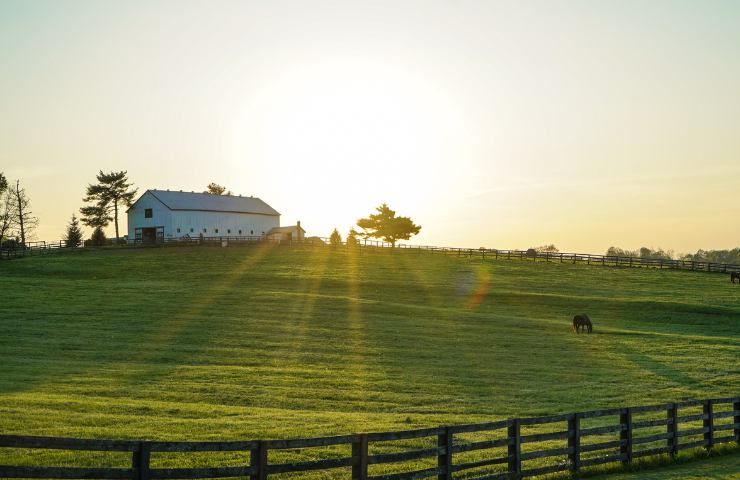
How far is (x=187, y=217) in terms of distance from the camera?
381 feet

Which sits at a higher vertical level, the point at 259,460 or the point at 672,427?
the point at 259,460

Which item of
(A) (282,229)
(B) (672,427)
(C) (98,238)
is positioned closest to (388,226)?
(A) (282,229)

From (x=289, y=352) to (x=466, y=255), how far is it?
66.3 m

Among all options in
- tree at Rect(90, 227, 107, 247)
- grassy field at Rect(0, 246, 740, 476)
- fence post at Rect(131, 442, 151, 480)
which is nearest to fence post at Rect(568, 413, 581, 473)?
grassy field at Rect(0, 246, 740, 476)

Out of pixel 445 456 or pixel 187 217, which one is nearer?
pixel 445 456

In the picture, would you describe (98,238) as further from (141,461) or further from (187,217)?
(141,461)

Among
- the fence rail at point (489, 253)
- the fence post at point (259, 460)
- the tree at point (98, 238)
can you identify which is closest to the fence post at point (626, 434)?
the fence post at point (259, 460)

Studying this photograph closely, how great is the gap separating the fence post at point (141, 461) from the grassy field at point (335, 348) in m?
8.95

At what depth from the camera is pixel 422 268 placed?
292 feet

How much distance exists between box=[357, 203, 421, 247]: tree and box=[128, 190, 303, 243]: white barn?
30.5 metres

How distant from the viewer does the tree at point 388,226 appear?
148 metres

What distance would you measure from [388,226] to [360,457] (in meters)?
135

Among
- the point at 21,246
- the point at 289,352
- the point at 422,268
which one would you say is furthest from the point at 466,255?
the point at 289,352

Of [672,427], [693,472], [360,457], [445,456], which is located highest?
[360,457]
